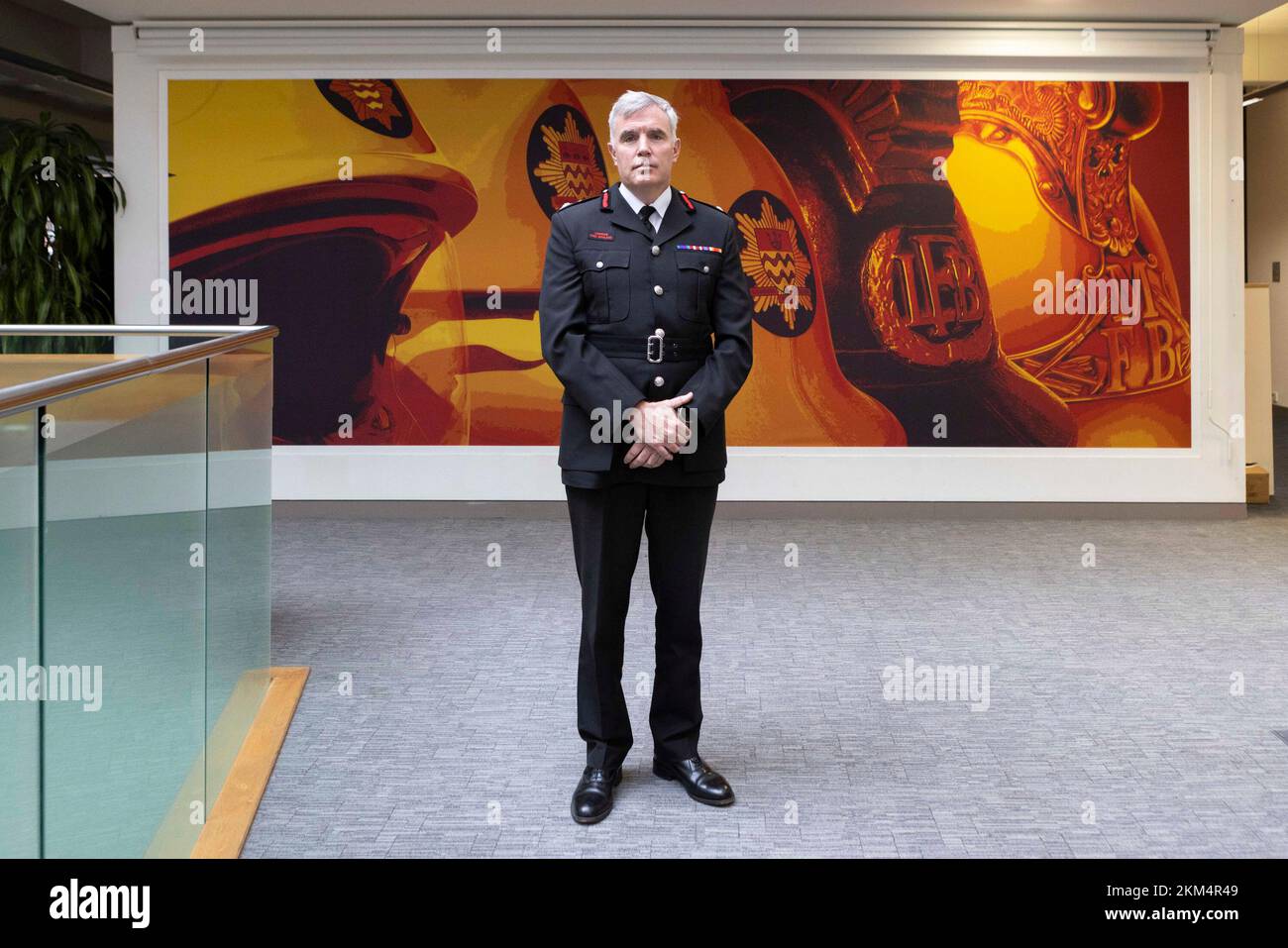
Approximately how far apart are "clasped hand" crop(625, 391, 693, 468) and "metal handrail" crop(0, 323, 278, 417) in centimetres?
100

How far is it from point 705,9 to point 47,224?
150 inches

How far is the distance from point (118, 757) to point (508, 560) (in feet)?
13.6

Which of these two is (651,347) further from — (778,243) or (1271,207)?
(1271,207)

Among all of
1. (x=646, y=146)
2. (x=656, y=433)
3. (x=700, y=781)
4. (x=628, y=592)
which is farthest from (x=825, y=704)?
(x=646, y=146)

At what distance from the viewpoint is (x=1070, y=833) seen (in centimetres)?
307

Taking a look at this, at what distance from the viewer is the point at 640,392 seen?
10.1 feet

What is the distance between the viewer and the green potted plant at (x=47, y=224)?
7.36 m

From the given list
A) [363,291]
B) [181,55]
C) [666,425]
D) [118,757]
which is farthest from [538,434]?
[118,757]

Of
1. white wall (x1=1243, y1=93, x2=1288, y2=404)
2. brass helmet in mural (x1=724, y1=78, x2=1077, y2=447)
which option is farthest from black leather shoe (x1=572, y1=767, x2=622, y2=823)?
white wall (x1=1243, y1=93, x2=1288, y2=404)

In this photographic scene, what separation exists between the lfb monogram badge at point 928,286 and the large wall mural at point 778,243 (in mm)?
14

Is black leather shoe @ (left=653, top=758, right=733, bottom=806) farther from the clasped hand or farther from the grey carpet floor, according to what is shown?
the clasped hand

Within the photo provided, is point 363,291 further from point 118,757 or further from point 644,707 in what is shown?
point 118,757

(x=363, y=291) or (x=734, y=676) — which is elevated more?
(x=363, y=291)

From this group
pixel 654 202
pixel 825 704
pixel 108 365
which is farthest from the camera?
pixel 825 704
